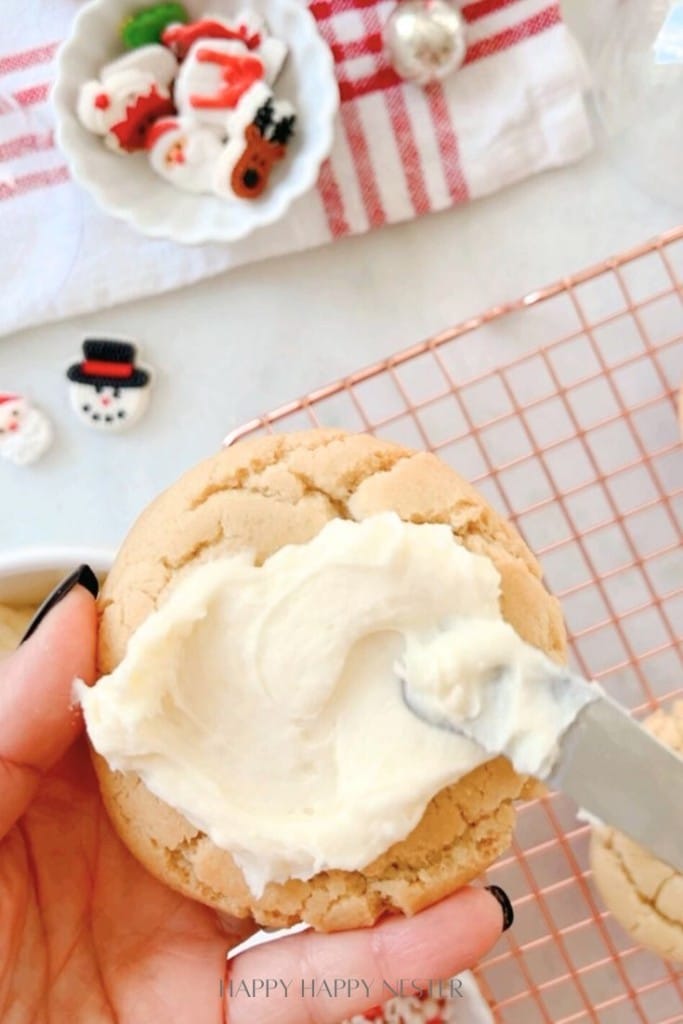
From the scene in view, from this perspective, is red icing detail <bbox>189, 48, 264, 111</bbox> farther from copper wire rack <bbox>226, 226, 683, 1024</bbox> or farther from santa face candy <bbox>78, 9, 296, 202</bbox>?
copper wire rack <bbox>226, 226, 683, 1024</bbox>

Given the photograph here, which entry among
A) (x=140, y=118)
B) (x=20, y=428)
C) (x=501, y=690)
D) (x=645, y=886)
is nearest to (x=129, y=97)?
(x=140, y=118)

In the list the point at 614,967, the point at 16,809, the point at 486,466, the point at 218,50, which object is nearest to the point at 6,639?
the point at 16,809

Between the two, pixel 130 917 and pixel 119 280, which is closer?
pixel 130 917

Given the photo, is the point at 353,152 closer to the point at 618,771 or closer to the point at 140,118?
the point at 140,118

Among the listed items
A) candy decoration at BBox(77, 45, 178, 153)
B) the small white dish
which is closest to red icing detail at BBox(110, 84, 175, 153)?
candy decoration at BBox(77, 45, 178, 153)

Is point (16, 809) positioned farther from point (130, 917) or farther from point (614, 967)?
point (614, 967)

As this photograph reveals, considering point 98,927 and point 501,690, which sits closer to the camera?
point 501,690
